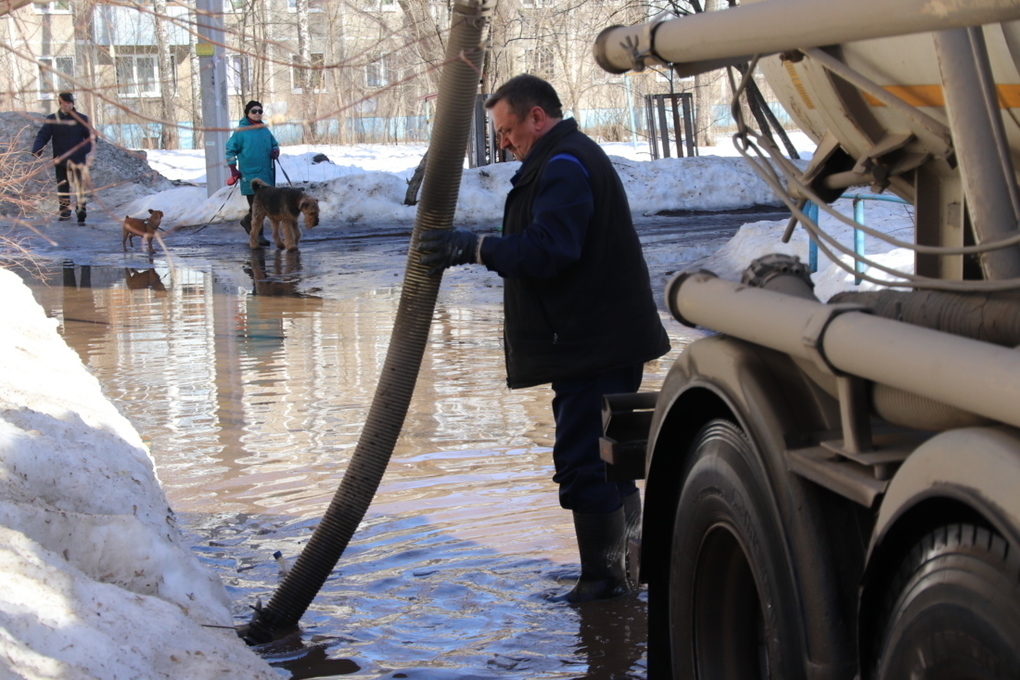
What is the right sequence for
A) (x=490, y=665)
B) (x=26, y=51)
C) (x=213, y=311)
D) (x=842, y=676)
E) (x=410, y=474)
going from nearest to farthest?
(x=842, y=676), (x=490, y=665), (x=26, y=51), (x=410, y=474), (x=213, y=311)

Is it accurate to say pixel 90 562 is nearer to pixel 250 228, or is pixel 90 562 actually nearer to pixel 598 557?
pixel 598 557

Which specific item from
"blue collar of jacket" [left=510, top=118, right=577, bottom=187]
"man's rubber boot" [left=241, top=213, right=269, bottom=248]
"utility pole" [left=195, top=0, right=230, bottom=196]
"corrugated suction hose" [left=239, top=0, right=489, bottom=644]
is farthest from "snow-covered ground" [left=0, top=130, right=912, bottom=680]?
"utility pole" [left=195, top=0, right=230, bottom=196]

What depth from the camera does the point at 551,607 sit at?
14.1ft

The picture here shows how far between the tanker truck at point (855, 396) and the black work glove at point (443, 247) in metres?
1.08

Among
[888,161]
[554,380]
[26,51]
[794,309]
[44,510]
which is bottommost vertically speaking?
[44,510]

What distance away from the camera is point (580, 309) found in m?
4.21

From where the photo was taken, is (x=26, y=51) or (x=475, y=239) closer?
(x=475, y=239)

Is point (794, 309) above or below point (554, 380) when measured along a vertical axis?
above

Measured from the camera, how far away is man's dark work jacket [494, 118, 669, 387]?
13.8ft

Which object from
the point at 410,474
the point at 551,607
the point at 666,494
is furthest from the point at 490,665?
the point at 410,474

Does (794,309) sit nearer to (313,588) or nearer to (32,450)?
(313,588)

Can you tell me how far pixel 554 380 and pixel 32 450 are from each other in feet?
6.30

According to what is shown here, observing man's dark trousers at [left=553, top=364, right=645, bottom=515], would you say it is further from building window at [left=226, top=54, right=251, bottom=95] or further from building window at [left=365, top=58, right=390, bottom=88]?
building window at [left=226, top=54, right=251, bottom=95]

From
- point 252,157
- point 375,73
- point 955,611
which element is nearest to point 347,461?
point 375,73
